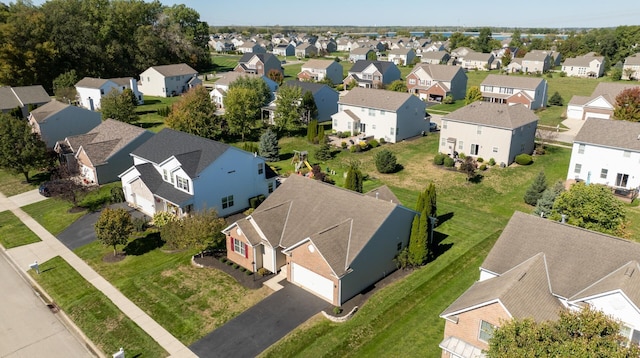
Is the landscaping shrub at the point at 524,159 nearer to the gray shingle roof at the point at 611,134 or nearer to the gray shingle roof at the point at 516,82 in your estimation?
the gray shingle roof at the point at 611,134

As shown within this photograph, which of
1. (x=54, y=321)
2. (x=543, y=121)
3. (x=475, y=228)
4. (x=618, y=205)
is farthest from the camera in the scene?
(x=543, y=121)

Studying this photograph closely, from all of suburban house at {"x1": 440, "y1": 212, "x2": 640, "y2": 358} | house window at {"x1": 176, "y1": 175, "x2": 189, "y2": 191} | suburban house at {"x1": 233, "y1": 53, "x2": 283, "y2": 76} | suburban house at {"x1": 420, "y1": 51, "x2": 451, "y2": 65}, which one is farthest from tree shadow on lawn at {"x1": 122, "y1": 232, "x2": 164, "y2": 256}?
suburban house at {"x1": 420, "y1": 51, "x2": 451, "y2": 65}

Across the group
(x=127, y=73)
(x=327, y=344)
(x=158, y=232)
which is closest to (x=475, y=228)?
(x=327, y=344)

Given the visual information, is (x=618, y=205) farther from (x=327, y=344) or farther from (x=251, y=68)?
(x=251, y=68)

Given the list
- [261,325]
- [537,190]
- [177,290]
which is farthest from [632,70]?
[177,290]

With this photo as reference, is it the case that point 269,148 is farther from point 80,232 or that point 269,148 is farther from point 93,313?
point 93,313
